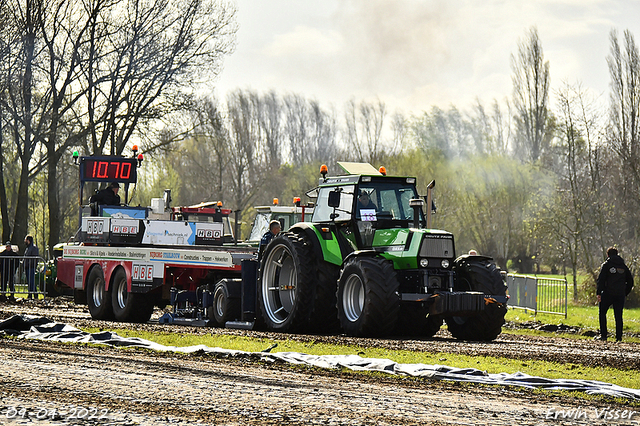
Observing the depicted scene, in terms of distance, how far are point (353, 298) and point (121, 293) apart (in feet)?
22.8

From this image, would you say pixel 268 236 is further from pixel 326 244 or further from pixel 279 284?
pixel 326 244

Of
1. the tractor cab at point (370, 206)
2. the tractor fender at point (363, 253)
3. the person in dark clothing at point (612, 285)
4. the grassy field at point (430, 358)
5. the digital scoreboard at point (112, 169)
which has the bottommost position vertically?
the grassy field at point (430, 358)

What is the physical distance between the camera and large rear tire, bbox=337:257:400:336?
45.9 feet

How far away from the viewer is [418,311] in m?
16.1

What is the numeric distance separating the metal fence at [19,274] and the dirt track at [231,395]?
15529 millimetres

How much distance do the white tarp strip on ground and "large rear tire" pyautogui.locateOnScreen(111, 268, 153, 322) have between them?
4.43 meters

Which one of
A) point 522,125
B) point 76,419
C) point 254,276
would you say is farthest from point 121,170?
point 522,125

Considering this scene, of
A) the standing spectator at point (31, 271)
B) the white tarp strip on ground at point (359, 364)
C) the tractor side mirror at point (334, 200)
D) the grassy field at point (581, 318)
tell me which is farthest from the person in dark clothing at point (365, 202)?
the standing spectator at point (31, 271)

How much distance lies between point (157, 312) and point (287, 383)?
15516 millimetres

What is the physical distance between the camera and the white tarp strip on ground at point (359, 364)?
9.16 metres

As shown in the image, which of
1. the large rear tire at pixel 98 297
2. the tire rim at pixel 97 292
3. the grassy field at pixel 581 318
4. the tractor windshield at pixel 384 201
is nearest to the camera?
the tractor windshield at pixel 384 201

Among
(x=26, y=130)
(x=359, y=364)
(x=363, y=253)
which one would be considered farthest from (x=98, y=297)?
(x=26, y=130)

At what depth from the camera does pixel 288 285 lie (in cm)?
1648

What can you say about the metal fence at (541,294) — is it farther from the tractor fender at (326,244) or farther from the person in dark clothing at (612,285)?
the tractor fender at (326,244)
